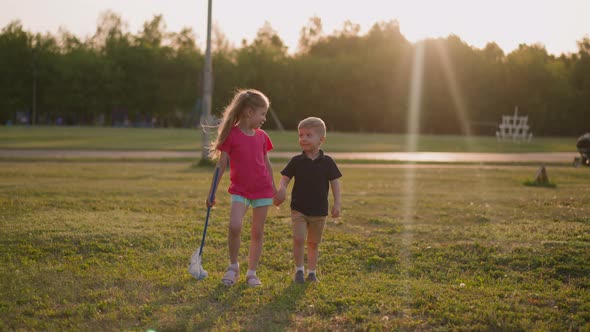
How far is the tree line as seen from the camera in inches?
2670

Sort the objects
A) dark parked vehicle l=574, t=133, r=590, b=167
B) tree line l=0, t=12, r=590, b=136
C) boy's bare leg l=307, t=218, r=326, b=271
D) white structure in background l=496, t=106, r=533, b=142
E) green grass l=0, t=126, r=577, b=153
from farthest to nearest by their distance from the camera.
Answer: tree line l=0, t=12, r=590, b=136 < white structure in background l=496, t=106, r=533, b=142 < green grass l=0, t=126, r=577, b=153 < dark parked vehicle l=574, t=133, r=590, b=167 < boy's bare leg l=307, t=218, r=326, b=271

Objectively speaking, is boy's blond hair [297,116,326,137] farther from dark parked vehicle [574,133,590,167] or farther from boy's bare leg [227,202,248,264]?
dark parked vehicle [574,133,590,167]

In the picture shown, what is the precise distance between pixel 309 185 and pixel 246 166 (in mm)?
616

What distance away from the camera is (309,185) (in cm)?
568

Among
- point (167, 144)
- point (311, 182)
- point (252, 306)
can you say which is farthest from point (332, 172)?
point (167, 144)

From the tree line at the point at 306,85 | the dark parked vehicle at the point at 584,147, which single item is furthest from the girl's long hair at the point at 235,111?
the tree line at the point at 306,85

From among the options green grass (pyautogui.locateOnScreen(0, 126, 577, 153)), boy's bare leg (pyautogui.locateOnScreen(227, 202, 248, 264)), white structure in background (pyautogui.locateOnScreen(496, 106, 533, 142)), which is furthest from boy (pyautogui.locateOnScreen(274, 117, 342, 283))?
white structure in background (pyautogui.locateOnScreen(496, 106, 533, 142))

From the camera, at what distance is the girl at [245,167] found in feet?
18.4

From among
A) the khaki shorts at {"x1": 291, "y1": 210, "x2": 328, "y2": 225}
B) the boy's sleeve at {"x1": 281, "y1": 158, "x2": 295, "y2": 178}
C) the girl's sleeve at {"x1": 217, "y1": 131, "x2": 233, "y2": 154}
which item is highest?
the girl's sleeve at {"x1": 217, "y1": 131, "x2": 233, "y2": 154}

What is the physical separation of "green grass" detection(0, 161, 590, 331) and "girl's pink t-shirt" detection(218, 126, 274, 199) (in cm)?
88

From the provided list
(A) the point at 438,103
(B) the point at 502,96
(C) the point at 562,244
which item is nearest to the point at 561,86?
(B) the point at 502,96

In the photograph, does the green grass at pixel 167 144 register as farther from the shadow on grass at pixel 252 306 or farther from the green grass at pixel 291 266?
the shadow on grass at pixel 252 306

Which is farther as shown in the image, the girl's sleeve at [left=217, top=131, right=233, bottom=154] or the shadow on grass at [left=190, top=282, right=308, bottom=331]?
the girl's sleeve at [left=217, top=131, right=233, bottom=154]

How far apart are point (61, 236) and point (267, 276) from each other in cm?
287
